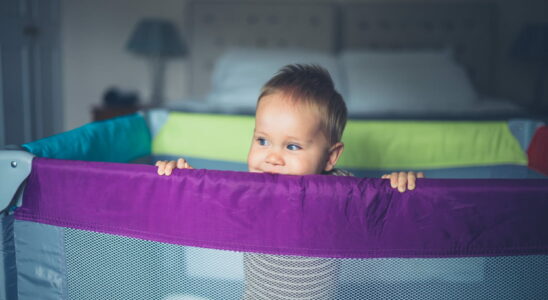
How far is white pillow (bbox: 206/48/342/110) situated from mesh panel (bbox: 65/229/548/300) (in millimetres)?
1540

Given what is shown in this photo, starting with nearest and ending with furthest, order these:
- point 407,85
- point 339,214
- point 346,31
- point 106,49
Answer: point 339,214 < point 407,85 < point 346,31 < point 106,49

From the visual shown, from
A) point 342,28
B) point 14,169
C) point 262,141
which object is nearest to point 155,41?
point 342,28

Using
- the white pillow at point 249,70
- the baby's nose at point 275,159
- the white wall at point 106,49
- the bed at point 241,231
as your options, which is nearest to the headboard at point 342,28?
the white wall at point 106,49

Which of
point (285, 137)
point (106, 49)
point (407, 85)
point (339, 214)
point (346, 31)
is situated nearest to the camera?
point (339, 214)

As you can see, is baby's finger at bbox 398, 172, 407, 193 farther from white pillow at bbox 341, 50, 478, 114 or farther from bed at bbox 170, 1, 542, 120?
bed at bbox 170, 1, 542, 120

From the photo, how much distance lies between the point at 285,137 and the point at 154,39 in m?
2.28

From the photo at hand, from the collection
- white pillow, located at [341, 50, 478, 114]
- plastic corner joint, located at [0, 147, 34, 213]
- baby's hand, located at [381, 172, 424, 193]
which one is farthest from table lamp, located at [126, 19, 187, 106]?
baby's hand, located at [381, 172, 424, 193]

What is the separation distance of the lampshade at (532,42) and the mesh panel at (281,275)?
266 centimetres

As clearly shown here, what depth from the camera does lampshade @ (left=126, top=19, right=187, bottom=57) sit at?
9.70 feet

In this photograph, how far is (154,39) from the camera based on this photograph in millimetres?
2955

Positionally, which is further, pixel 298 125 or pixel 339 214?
pixel 298 125

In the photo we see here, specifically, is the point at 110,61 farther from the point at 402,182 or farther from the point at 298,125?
the point at 402,182

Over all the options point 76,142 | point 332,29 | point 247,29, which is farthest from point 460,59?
point 76,142

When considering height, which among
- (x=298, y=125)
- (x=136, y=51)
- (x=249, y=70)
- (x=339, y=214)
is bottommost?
(x=339, y=214)
